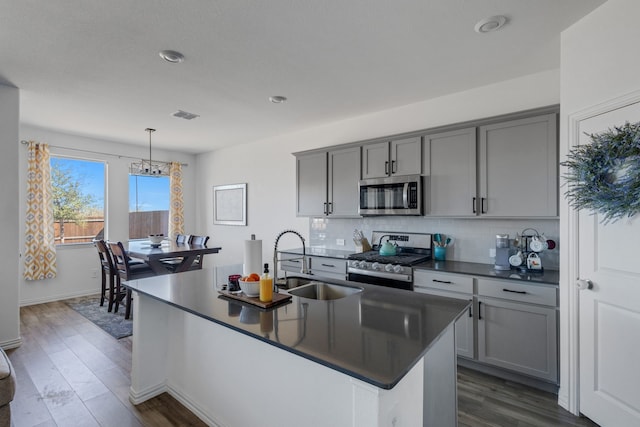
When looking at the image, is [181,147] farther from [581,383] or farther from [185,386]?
[581,383]

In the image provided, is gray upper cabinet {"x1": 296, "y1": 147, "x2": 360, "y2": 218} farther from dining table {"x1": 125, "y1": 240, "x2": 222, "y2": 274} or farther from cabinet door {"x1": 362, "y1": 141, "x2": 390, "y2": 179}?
dining table {"x1": 125, "y1": 240, "x2": 222, "y2": 274}

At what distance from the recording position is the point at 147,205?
6.28 m

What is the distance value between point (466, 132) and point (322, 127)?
219 cm

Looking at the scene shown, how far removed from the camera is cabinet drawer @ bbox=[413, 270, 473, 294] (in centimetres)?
277

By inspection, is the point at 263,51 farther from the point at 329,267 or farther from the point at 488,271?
the point at 488,271

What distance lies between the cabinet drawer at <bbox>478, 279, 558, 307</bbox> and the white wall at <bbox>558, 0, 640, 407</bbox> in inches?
3.5

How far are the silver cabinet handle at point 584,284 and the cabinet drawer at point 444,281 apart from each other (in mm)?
739

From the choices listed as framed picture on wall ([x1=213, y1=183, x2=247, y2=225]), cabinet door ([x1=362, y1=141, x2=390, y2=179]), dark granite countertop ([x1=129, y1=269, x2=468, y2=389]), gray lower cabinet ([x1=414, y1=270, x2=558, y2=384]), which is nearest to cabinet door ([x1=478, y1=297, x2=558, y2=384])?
gray lower cabinet ([x1=414, y1=270, x2=558, y2=384])

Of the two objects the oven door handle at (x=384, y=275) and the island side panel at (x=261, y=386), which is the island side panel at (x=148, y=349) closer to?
the island side panel at (x=261, y=386)

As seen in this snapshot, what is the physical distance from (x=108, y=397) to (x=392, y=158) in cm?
331

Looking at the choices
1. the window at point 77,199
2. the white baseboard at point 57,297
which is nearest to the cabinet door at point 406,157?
the window at point 77,199

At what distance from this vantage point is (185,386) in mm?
2311

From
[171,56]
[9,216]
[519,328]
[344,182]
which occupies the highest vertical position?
[171,56]

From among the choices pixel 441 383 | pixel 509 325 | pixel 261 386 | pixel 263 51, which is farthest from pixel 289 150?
pixel 441 383
